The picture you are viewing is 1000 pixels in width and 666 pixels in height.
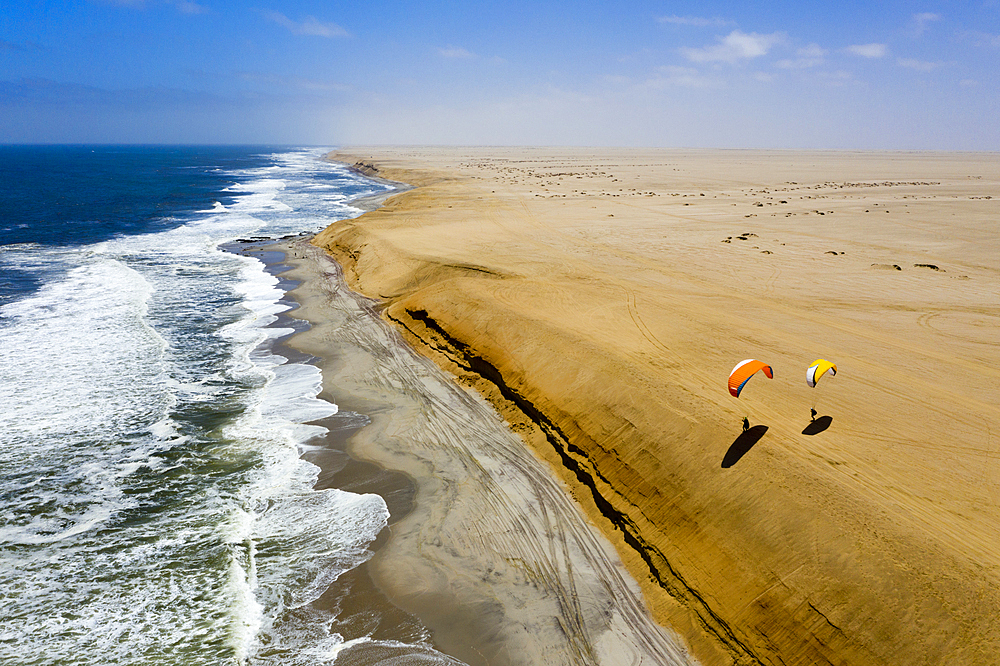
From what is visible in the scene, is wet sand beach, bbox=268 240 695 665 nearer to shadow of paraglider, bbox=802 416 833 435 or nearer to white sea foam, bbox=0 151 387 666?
white sea foam, bbox=0 151 387 666

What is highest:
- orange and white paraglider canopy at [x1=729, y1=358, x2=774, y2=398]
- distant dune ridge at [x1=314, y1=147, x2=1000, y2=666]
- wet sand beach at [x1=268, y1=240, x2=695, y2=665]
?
orange and white paraglider canopy at [x1=729, y1=358, x2=774, y2=398]

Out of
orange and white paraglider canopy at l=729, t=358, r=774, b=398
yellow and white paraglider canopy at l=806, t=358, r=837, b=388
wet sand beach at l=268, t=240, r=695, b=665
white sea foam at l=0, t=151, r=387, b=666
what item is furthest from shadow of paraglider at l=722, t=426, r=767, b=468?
white sea foam at l=0, t=151, r=387, b=666

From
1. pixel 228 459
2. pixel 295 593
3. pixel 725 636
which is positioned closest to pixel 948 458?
pixel 725 636

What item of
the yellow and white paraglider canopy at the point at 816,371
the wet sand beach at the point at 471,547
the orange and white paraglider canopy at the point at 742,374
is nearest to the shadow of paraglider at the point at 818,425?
the yellow and white paraglider canopy at the point at 816,371

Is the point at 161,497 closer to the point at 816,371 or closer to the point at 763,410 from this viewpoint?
the point at 763,410

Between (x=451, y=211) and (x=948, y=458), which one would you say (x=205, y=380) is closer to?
(x=948, y=458)

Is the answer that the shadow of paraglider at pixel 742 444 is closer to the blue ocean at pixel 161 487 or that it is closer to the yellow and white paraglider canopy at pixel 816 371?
the yellow and white paraglider canopy at pixel 816 371
